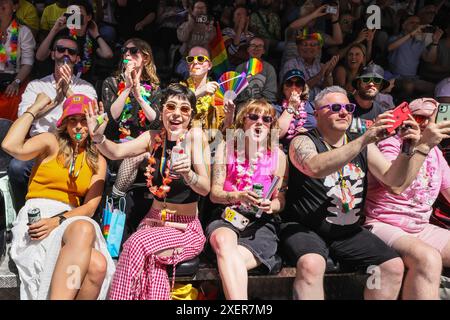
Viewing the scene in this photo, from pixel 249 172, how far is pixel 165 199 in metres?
0.57

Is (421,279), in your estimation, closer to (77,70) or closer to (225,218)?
(225,218)

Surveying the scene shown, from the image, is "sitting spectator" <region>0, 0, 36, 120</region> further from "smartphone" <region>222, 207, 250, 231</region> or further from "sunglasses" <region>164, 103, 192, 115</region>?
"smartphone" <region>222, 207, 250, 231</region>

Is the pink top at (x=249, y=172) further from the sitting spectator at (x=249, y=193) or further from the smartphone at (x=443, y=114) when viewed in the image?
the smartphone at (x=443, y=114)

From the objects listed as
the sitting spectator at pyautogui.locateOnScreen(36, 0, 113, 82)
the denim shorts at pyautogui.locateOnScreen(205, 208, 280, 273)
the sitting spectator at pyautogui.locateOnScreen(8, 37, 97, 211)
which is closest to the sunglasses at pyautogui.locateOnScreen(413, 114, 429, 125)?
the denim shorts at pyautogui.locateOnScreen(205, 208, 280, 273)

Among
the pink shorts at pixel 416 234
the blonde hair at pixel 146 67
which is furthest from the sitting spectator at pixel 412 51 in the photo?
the blonde hair at pixel 146 67

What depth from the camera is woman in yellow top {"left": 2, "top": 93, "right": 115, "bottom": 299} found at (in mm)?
2889

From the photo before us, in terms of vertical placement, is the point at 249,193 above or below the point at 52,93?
below

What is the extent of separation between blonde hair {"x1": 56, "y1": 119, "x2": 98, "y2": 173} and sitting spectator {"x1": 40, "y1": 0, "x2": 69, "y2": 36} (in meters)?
2.22

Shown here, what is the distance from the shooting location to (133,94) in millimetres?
3982

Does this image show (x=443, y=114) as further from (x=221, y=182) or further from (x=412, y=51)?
(x=412, y=51)

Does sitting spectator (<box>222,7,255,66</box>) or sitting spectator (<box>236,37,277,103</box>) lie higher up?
sitting spectator (<box>222,7,255,66</box>)

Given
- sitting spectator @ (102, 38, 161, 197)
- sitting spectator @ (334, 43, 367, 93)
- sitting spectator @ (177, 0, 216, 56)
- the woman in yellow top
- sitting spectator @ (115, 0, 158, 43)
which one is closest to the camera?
the woman in yellow top

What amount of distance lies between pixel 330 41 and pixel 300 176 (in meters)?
2.97

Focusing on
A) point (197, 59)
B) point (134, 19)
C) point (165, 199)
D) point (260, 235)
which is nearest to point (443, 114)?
point (260, 235)
